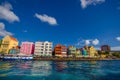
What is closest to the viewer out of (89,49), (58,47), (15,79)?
(15,79)

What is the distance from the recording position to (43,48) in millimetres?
122875

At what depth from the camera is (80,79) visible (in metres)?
21.1

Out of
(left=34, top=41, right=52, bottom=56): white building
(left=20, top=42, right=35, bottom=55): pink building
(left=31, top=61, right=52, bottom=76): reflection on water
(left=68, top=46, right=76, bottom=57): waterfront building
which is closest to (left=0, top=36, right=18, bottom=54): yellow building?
(left=20, top=42, right=35, bottom=55): pink building

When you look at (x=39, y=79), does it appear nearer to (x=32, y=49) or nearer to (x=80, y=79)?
(x=80, y=79)

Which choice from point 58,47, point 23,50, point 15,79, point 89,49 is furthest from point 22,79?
point 89,49

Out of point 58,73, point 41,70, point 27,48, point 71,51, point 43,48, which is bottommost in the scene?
point 58,73

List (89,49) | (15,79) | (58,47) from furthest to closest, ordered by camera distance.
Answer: (89,49) < (58,47) < (15,79)

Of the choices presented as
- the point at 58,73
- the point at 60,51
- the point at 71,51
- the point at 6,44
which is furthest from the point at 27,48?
the point at 58,73

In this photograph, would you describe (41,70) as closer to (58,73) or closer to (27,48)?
(58,73)

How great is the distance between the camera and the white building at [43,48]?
122m

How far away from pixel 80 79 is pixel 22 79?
30.8 ft

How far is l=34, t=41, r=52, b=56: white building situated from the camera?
4783 inches

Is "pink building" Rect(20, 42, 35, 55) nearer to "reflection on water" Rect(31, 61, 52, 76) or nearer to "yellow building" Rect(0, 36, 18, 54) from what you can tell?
"yellow building" Rect(0, 36, 18, 54)

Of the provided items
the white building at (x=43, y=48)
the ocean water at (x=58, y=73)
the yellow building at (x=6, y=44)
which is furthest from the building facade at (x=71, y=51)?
the ocean water at (x=58, y=73)
